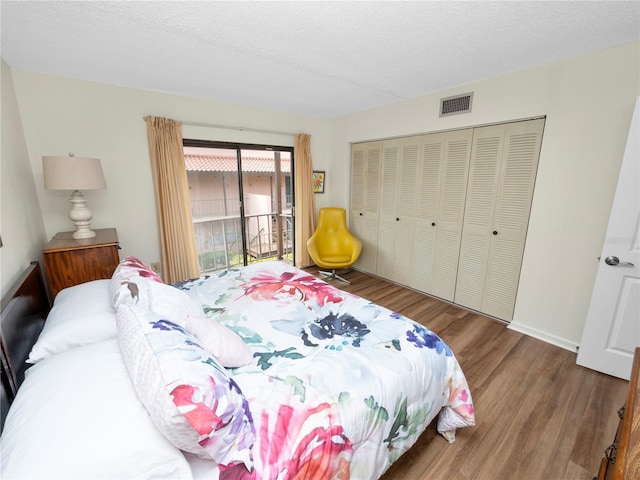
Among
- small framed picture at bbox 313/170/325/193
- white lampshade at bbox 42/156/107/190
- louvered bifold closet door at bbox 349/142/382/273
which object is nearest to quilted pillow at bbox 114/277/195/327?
white lampshade at bbox 42/156/107/190

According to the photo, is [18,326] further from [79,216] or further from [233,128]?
[233,128]

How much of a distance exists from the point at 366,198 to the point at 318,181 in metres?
0.89

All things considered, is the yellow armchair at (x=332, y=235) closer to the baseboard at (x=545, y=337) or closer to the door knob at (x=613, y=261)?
the baseboard at (x=545, y=337)

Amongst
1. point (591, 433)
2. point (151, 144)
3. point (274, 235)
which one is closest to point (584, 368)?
point (591, 433)

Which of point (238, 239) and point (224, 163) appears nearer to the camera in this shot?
point (224, 163)

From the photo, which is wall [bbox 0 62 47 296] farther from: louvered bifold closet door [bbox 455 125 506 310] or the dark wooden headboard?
louvered bifold closet door [bbox 455 125 506 310]

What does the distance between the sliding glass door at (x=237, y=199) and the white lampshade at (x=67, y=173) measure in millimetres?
1300

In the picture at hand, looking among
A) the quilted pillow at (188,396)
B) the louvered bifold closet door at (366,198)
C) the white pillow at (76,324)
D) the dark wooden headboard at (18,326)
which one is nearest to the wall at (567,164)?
the louvered bifold closet door at (366,198)

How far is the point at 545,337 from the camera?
101 inches

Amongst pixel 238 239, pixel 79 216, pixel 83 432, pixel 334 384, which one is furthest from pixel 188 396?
pixel 238 239

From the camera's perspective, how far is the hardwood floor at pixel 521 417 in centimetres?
145

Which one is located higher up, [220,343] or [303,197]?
[303,197]

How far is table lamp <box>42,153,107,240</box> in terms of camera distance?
2.09 m

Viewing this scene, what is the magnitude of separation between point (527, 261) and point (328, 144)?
323 centimetres
